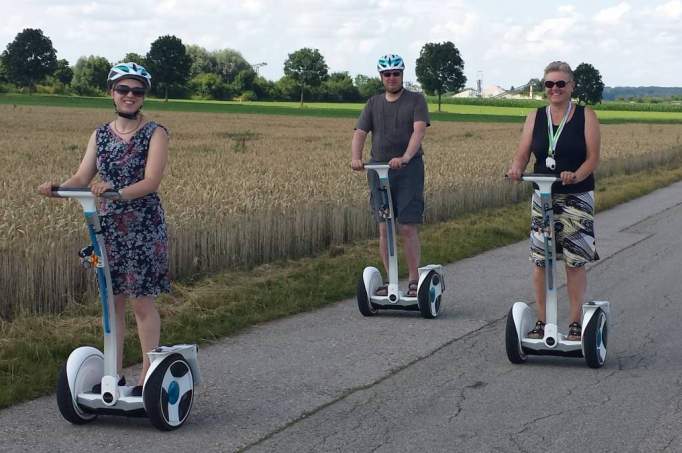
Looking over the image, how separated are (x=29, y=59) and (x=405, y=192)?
137 metres

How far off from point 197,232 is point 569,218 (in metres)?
4.71

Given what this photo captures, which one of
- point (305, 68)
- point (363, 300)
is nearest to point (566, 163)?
point (363, 300)

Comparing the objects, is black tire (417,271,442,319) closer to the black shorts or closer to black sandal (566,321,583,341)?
the black shorts

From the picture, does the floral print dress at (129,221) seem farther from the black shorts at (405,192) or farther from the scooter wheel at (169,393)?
the black shorts at (405,192)

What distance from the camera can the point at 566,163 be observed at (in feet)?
24.1

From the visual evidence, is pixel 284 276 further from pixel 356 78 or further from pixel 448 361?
pixel 356 78

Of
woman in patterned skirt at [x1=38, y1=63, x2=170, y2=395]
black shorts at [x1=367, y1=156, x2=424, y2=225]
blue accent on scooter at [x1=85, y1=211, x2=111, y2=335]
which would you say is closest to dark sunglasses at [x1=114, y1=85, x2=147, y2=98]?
woman in patterned skirt at [x1=38, y1=63, x2=170, y2=395]

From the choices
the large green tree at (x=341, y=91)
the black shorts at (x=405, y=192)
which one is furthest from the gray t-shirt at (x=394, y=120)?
Answer: the large green tree at (x=341, y=91)

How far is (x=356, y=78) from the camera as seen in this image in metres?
132

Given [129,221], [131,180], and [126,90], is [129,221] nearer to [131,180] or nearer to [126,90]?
[131,180]

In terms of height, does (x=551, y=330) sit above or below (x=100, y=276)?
below

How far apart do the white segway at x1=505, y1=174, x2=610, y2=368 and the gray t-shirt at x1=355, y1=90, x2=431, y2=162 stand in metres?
2.27

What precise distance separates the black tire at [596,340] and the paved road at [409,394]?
8cm

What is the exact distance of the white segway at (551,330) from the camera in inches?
290
